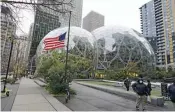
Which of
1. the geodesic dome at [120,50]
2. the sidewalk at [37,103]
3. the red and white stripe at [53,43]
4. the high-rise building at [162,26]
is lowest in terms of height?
the sidewalk at [37,103]

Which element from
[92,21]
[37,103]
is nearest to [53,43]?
[37,103]

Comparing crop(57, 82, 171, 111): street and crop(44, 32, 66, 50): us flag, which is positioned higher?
crop(44, 32, 66, 50): us flag

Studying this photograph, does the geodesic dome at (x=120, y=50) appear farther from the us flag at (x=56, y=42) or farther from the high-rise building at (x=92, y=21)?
the high-rise building at (x=92, y=21)

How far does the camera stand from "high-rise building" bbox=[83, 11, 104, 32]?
15850cm

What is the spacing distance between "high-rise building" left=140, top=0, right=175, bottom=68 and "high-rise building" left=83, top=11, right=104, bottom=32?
5295cm

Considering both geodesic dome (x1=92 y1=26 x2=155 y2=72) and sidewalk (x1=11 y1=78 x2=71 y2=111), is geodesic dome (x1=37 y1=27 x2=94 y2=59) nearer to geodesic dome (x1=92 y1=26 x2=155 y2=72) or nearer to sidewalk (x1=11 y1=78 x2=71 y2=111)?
geodesic dome (x1=92 y1=26 x2=155 y2=72)

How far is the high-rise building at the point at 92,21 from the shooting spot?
15850 cm

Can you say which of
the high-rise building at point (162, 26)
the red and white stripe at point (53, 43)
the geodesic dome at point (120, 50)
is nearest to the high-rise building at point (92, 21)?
the high-rise building at point (162, 26)

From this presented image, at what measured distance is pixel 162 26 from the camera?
155 m

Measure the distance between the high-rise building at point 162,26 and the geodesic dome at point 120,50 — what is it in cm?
6879

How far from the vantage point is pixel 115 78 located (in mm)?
37375

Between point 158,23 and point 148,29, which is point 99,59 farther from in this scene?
point 148,29

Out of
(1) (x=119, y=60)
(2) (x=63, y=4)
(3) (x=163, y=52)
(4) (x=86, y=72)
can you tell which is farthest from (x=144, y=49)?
(3) (x=163, y=52)

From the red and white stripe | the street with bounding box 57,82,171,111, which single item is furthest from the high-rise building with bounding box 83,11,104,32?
the street with bounding box 57,82,171,111
